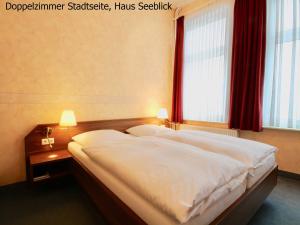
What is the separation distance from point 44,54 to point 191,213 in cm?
258

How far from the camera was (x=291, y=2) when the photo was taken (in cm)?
257

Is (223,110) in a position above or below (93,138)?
above

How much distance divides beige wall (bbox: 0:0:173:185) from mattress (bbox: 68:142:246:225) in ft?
4.65

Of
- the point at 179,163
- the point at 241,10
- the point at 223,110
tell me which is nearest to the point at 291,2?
the point at 241,10

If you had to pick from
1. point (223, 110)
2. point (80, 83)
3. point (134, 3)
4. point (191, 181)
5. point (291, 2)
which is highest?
point (134, 3)

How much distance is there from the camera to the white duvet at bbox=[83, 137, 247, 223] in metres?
0.99

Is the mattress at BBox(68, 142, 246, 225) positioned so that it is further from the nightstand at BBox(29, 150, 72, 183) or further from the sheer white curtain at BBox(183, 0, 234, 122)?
the sheer white curtain at BBox(183, 0, 234, 122)

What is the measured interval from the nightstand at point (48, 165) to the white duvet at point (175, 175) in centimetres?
80

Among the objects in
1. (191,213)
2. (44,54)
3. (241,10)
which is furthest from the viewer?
(241,10)

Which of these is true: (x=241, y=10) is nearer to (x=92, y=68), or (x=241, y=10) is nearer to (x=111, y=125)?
(x=92, y=68)

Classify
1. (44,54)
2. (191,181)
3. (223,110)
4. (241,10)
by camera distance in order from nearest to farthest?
(191,181)
(44,54)
(241,10)
(223,110)

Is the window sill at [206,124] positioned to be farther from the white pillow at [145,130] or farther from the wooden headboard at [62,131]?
the wooden headboard at [62,131]

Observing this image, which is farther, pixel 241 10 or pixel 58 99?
pixel 241 10

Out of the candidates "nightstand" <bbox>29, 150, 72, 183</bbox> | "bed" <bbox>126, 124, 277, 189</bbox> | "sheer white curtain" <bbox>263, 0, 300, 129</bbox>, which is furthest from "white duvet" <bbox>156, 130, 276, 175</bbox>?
"nightstand" <bbox>29, 150, 72, 183</bbox>
